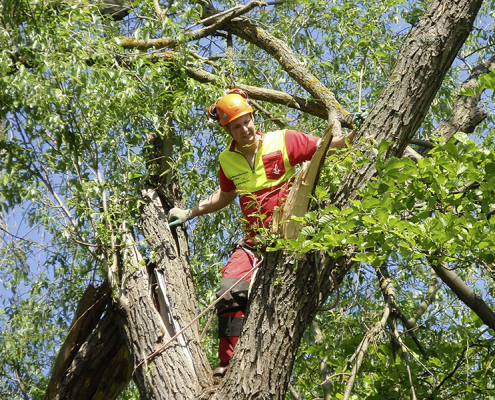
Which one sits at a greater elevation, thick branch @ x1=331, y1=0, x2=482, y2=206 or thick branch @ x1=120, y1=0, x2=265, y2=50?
thick branch @ x1=120, y1=0, x2=265, y2=50

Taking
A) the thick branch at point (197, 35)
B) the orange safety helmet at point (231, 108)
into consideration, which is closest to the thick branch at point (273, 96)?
the thick branch at point (197, 35)

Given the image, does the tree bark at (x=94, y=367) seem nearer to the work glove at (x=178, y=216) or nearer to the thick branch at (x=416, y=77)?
the work glove at (x=178, y=216)

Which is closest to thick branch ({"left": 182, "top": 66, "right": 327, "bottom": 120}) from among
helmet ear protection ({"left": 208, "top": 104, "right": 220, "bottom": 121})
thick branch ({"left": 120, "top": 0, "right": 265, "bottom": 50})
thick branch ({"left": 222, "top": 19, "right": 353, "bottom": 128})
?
thick branch ({"left": 222, "top": 19, "right": 353, "bottom": 128})

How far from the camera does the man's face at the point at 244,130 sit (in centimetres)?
346

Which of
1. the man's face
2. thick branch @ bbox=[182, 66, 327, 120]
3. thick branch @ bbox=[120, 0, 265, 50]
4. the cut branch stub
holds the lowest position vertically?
the cut branch stub

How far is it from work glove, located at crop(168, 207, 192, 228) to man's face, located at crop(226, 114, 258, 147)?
75cm

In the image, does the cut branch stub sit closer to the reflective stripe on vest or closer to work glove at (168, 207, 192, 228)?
the reflective stripe on vest

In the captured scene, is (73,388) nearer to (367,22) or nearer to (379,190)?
(379,190)

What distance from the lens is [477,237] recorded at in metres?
2.49

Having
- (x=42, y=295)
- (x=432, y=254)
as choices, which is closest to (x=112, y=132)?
(x=42, y=295)

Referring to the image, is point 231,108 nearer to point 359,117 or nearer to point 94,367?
point 359,117

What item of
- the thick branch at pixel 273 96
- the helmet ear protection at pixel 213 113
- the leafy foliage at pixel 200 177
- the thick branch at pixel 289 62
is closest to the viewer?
the leafy foliage at pixel 200 177

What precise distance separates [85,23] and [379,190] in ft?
8.02

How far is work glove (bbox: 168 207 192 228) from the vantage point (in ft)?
13.1
